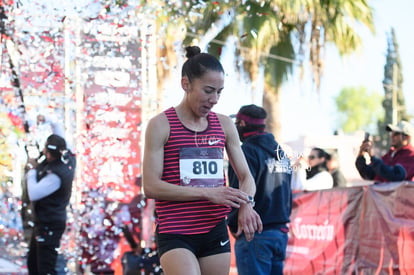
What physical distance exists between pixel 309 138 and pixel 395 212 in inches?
975

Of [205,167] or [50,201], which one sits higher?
[205,167]

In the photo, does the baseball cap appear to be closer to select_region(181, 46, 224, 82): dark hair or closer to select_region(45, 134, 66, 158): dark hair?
select_region(45, 134, 66, 158): dark hair

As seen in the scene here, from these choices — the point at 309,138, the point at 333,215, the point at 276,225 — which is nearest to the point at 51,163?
the point at 276,225

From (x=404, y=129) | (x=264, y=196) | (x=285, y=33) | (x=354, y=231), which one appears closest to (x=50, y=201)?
(x=264, y=196)

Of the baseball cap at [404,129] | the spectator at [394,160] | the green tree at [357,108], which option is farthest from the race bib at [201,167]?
the green tree at [357,108]

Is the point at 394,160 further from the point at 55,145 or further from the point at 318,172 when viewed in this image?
the point at 55,145

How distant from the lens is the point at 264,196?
5605 mm

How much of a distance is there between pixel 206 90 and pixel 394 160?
4.46 metres

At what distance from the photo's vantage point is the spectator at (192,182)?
12.3ft

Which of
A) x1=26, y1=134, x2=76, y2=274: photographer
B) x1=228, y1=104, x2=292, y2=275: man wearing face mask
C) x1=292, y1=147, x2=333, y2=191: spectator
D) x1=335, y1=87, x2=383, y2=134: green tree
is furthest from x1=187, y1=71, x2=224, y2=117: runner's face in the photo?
x1=335, y1=87, x2=383, y2=134: green tree

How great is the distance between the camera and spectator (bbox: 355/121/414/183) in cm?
754

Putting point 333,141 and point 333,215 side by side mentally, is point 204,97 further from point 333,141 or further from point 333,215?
point 333,141

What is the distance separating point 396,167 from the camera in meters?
7.54

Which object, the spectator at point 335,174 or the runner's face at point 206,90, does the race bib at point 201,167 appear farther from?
the spectator at point 335,174
